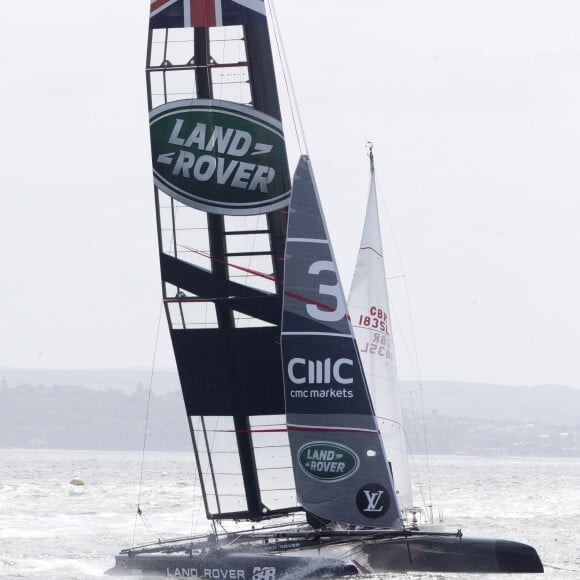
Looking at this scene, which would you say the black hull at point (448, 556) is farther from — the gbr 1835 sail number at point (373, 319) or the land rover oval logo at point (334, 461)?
the gbr 1835 sail number at point (373, 319)

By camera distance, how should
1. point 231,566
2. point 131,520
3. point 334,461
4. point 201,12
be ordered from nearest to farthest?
point 231,566 < point 334,461 < point 201,12 < point 131,520

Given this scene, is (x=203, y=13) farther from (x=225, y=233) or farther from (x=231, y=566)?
(x=231, y=566)

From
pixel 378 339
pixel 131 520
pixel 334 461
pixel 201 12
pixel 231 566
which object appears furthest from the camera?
pixel 131 520

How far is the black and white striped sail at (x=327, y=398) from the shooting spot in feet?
48.8

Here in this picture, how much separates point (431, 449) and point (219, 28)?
4768 inches

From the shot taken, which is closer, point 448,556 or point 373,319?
point 448,556

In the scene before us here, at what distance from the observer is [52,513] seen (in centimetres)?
3000

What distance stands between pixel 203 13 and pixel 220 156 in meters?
1.50

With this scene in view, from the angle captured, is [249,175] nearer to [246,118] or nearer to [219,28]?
[246,118]

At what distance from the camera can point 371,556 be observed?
14797 millimetres

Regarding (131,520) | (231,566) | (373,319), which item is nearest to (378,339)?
(373,319)

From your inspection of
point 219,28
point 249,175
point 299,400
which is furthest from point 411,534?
point 219,28

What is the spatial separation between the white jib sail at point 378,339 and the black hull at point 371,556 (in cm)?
294

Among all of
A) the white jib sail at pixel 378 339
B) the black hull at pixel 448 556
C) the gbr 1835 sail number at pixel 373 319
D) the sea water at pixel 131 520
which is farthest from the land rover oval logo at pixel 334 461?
the gbr 1835 sail number at pixel 373 319
